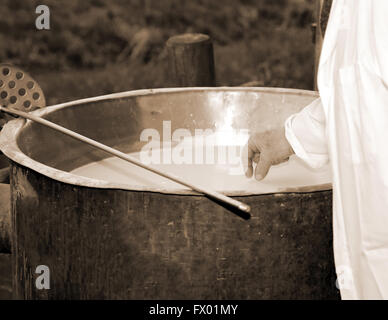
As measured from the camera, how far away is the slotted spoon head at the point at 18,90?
6.67 feet

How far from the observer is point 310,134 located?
1418 mm

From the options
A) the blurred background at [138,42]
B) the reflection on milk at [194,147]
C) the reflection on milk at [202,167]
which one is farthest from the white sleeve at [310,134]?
the blurred background at [138,42]

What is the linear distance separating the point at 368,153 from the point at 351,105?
100 mm

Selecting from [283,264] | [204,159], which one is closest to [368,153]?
[283,264]

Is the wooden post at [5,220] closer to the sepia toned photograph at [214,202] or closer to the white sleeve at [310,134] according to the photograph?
the sepia toned photograph at [214,202]

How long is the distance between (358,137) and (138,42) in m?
6.69

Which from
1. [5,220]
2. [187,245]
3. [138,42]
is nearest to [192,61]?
[5,220]

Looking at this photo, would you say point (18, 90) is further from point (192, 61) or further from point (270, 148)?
point (192, 61)

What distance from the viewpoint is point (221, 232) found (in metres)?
1.35

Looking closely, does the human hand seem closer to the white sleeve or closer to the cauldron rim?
the white sleeve

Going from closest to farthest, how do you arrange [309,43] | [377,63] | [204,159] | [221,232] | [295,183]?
1. [377,63]
2. [221,232]
3. [295,183]
4. [204,159]
5. [309,43]

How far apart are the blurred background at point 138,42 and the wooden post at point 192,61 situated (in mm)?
3215
